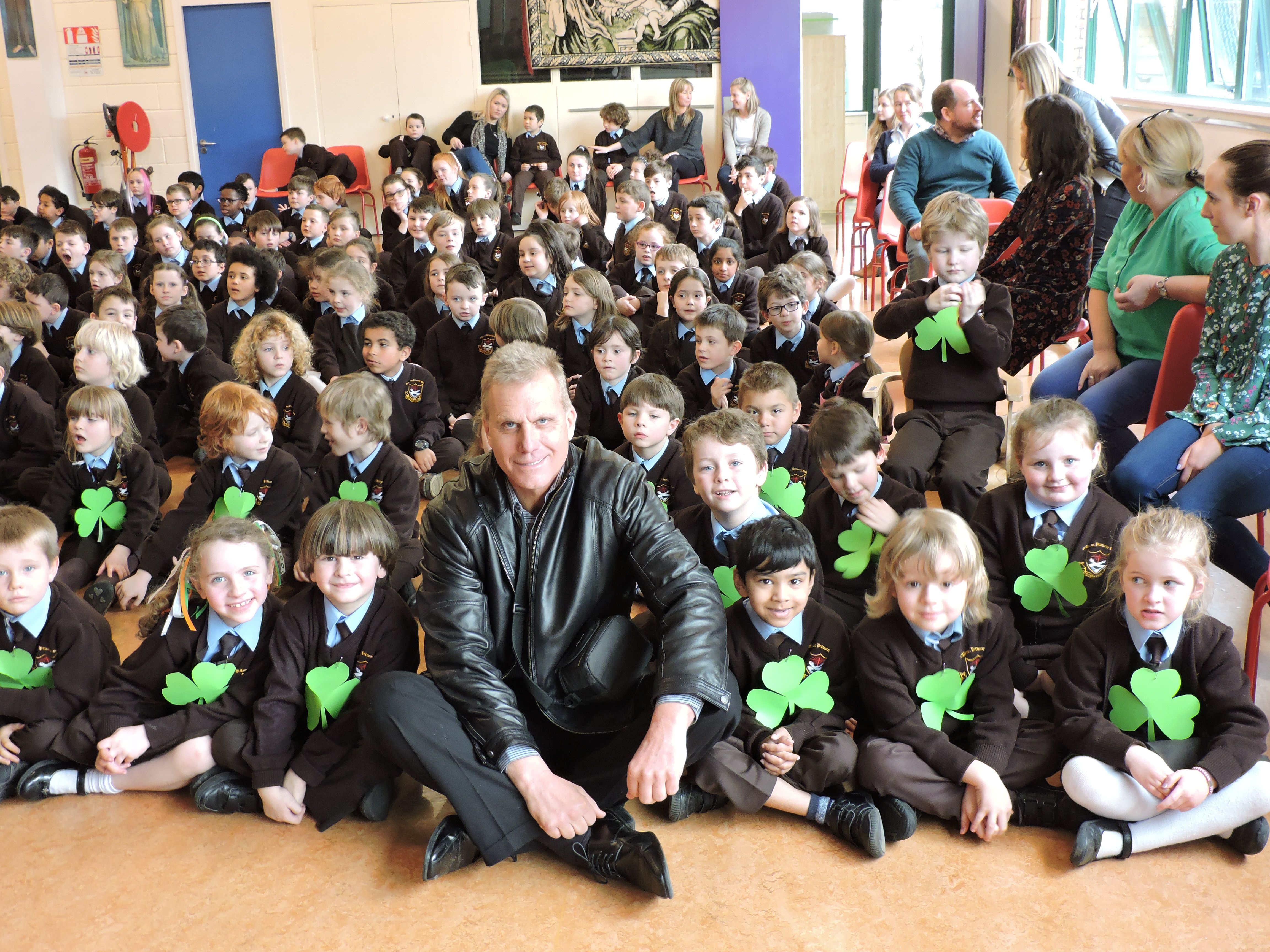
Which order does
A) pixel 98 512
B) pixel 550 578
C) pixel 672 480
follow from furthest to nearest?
pixel 98 512 → pixel 672 480 → pixel 550 578

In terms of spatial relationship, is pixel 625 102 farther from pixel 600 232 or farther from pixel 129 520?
pixel 129 520

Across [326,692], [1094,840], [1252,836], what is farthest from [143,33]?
[1252,836]

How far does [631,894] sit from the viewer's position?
1784 mm

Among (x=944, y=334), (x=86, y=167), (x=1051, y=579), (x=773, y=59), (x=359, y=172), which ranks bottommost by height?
(x=1051, y=579)

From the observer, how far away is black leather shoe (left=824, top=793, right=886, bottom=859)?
6.05 feet

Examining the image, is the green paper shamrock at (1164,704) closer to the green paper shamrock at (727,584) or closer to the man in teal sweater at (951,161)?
the green paper shamrock at (727,584)

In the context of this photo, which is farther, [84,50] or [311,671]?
[84,50]

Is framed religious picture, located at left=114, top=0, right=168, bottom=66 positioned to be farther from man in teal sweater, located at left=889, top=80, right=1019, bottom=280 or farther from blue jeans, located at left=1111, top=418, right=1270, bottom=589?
blue jeans, located at left=1111, top=418, right=1270, bottom=589

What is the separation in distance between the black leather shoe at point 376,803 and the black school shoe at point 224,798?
0.21 meters

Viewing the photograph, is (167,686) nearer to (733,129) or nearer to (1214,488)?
(1214,488)

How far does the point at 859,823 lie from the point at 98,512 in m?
2.41

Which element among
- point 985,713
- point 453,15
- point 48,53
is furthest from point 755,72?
point 985,713

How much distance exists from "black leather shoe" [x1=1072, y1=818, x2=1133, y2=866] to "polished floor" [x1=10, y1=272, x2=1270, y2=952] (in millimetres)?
21

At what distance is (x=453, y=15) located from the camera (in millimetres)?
9633
